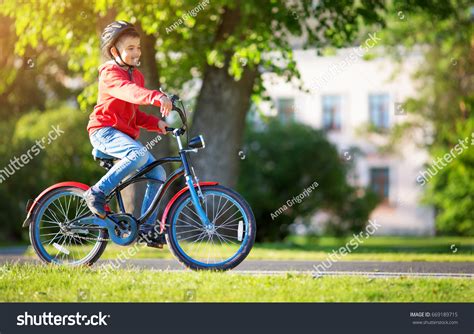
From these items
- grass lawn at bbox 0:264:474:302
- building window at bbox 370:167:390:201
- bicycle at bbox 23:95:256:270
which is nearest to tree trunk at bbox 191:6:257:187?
bicycle at bbox 23:95:256:270

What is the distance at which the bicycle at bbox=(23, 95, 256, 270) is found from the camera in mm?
6781

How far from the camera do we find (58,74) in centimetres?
2950

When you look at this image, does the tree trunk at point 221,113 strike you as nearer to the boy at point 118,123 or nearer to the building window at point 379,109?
the boy at point 118,123

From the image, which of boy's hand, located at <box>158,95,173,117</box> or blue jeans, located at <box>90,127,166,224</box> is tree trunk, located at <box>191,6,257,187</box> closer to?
blue jeans, located at <box>90,127,166,224</box>

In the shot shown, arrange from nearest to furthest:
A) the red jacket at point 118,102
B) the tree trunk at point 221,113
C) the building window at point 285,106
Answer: the red jacket at point 118,102, the tree trunk at point 221,113, the building window at point 285,106

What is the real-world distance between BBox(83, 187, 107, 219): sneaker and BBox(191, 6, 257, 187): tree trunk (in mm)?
7477

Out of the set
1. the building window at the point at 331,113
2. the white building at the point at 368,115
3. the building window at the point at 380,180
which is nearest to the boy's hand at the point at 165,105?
the white building at the point at 368,115

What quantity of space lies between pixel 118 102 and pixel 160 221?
3.61 feet

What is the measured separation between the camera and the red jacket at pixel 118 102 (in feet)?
22.5

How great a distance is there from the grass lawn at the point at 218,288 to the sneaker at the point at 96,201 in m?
0.55

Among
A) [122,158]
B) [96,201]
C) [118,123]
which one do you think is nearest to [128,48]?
[118,123]

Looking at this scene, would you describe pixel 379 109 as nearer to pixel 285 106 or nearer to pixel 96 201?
pixel 285 106

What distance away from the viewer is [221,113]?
14.5m
